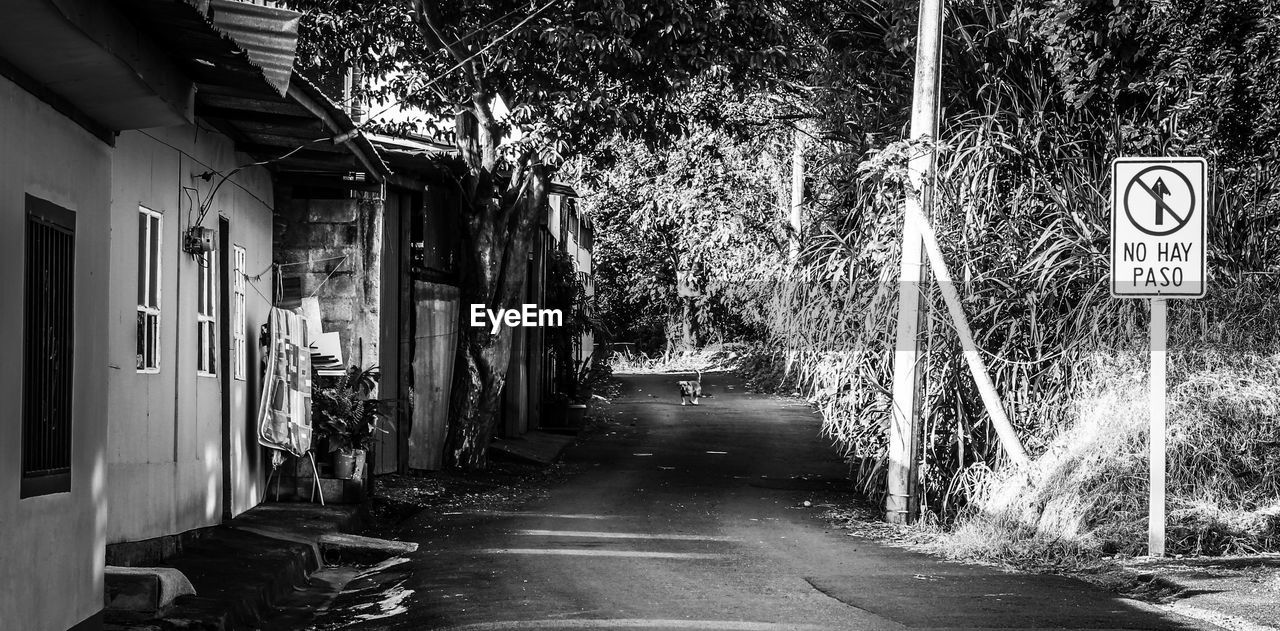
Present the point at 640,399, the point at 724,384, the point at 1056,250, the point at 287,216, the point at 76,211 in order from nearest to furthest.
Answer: the point at 76,211 → the point at 1056,250 → the point at 287,216 → the point at 640,399 → the point at 724,384

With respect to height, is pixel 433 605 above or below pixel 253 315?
below

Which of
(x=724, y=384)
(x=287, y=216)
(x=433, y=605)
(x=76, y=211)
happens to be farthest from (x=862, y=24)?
(x=724, y=384)

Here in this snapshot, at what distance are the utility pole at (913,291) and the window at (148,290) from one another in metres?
6.67

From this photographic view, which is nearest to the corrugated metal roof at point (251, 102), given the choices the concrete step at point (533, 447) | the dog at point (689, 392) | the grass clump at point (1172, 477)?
the grass clump at point (1172, 477)

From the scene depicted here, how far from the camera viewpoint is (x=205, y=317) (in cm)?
1065

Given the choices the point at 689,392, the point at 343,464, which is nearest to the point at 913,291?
the point at 343,464

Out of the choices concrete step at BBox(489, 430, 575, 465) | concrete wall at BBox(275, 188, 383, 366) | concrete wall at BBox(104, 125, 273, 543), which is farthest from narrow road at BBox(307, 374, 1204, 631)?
concrete step at BBox(489, 430, 575, 465)

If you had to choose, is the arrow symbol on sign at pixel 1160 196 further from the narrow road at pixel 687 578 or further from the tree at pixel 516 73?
the tree at pixel 516 73

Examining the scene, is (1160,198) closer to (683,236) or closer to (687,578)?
(687,578)

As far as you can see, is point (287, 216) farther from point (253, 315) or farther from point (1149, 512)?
point (1149, 512)

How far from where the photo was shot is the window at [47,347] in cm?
531

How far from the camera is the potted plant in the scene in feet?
42.0

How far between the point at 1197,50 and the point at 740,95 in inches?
272

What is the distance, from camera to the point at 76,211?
5902 mm
